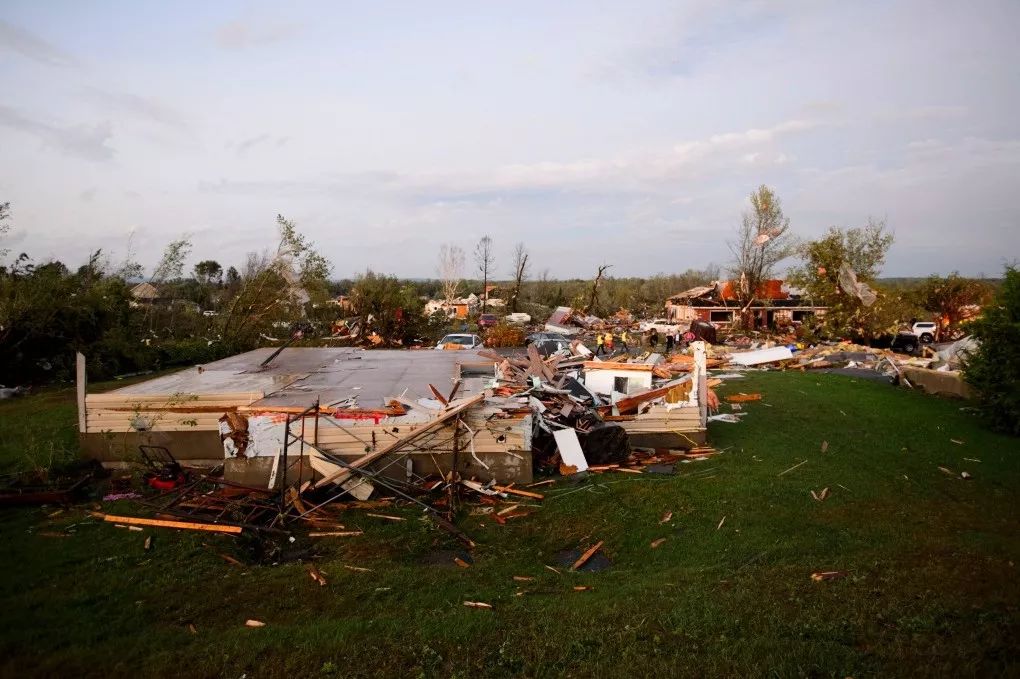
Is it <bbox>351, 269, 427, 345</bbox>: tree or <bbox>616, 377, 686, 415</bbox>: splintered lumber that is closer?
<bbox>616, 377, 686, 415</bbox>: splintered lumber

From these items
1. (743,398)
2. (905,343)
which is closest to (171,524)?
(743,398)

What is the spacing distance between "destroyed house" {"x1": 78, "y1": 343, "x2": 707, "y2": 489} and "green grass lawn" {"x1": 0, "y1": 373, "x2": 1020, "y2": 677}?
3.60ft

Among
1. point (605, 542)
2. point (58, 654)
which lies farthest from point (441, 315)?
point (58, 654)

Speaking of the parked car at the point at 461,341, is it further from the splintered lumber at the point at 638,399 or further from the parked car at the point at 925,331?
the parked car at the point at 925,331

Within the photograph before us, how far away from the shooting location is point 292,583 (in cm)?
609

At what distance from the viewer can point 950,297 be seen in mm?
34750

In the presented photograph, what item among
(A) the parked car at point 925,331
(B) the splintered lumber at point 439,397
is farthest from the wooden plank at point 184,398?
(A) the parked car at point 925,331

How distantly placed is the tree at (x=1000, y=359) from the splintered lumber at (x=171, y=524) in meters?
14.3

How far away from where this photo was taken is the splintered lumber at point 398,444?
8.53 metres

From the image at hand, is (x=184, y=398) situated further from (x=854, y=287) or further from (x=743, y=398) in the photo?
(x=854, y=287)

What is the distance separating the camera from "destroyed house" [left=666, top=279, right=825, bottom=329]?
44219 millimetres

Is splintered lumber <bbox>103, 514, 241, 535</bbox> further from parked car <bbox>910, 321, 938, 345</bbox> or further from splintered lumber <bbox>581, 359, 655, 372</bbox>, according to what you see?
parked car <bbox>910, 321, 938, 345</bbox>

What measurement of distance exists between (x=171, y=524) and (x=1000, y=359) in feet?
50.6

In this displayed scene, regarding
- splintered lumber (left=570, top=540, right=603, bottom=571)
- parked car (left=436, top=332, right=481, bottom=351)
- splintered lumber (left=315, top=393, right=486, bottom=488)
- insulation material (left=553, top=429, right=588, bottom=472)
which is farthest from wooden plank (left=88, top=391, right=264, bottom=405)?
parked car (left=436, top=332, right=481, bottom=351)
